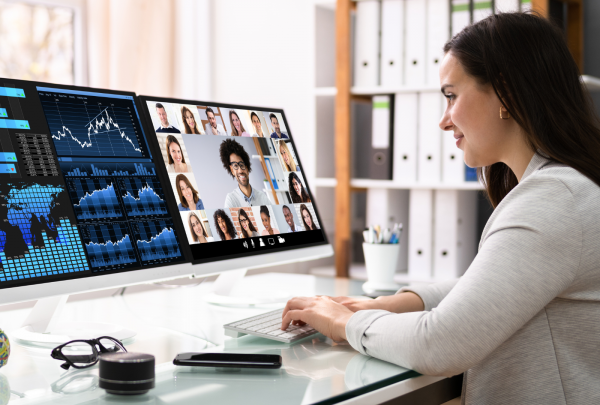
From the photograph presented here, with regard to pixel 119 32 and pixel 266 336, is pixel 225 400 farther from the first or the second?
pixel 119 32

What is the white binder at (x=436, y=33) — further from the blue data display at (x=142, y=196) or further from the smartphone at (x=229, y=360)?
the smartphone at (x=229, y=360)

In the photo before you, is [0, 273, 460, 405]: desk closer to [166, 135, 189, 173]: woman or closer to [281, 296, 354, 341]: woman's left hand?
[281, 296, 354, 341]: woman's left hand

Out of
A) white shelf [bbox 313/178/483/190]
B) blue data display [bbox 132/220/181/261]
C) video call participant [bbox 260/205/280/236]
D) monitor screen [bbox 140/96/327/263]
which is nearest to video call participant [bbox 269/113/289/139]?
monitor screen [bbox 140/96/327/263]

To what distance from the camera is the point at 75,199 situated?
41.8 inches

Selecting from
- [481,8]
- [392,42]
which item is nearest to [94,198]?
[392,42]

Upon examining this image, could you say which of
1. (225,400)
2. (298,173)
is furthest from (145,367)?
(298,173)

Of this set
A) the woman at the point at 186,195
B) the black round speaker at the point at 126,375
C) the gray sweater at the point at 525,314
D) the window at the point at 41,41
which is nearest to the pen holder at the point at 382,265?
the woman at the point at 186,195

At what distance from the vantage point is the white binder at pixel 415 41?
83.4 inches

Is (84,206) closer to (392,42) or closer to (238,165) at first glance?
(238,165)

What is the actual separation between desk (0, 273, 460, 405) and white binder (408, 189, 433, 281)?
1109 millimetres

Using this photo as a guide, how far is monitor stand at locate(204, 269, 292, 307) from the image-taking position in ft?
4.58

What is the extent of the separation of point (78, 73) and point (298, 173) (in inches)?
48.4

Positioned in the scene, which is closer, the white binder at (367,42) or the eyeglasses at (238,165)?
the eyeglasses at (238,165)

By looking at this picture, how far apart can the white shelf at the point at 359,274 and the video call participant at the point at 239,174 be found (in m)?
0.78
